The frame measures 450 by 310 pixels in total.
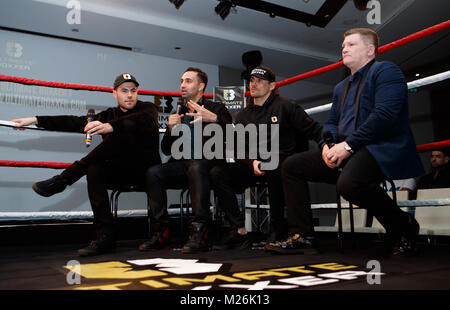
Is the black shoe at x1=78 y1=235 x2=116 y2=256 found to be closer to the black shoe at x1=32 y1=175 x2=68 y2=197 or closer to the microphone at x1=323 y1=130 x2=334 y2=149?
the black shoe at x1=32 y1=175 x2=68 y2=197

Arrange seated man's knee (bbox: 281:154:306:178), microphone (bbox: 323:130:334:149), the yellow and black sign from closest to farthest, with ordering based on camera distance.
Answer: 1. the yellow and black sign
2. microphone (bbox: 323:130:334:149)
3. seated man's knee (bbox: 281:154:306:178)

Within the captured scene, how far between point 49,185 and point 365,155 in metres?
1.69

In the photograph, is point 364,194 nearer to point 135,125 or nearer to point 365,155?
point 365,155

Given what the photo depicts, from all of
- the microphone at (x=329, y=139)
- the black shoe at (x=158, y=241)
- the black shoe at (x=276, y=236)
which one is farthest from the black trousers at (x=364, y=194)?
the black shoe at (x=158, y=241)

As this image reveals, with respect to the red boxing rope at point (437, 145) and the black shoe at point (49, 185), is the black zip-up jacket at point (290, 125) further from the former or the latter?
the black shoe at point (49, 185)

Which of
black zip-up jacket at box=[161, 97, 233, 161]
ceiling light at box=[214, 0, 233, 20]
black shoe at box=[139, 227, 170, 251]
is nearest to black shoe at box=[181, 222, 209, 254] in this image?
black shoe at box=[139, 227, 170, 251]

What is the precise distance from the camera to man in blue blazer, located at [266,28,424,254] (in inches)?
62.3

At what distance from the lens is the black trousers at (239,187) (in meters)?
2.07

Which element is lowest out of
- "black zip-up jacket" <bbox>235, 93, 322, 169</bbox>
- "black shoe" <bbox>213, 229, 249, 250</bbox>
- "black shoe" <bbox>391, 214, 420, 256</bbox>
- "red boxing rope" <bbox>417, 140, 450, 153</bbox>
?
"black shoe" <bbox>213, 229, 249, 250</bbox>

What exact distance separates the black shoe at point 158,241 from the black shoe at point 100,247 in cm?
16

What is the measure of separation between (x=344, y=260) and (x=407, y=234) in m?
0.32

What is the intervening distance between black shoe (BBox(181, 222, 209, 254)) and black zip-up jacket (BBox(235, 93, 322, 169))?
46cm
